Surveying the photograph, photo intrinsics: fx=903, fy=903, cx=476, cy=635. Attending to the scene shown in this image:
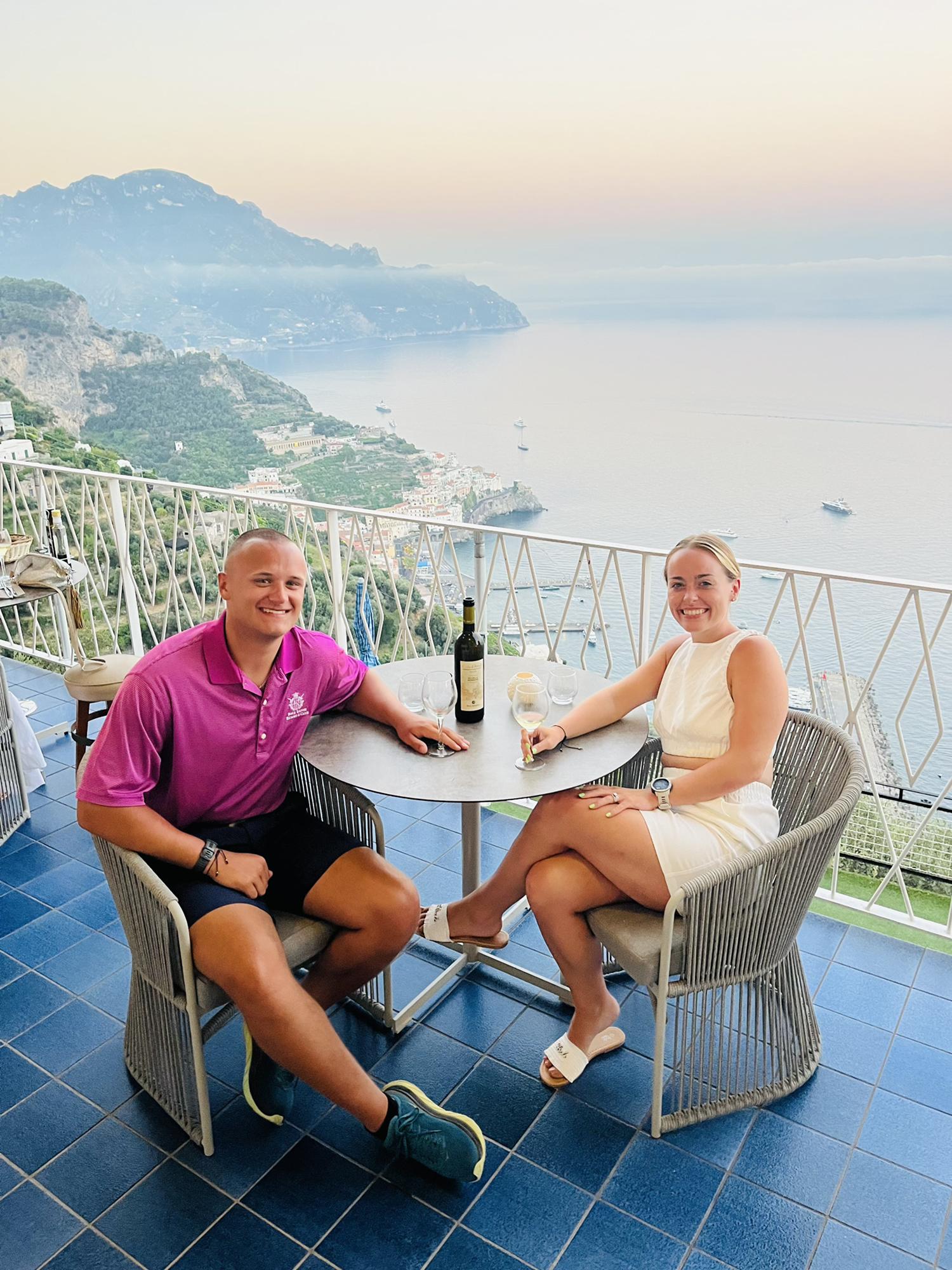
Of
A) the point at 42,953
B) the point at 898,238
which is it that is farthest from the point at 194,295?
the point at 42,953

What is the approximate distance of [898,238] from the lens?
1473 centimetres

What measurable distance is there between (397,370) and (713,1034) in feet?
48.2

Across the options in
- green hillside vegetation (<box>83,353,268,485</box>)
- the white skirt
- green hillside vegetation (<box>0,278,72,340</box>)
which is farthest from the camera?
green hillside vegetation (<box>83,353,268,485</box>)

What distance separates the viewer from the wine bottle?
2.24 metres

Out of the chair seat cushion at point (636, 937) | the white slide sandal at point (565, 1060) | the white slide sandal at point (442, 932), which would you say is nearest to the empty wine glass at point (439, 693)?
the white slide sandal at point (442, 932)

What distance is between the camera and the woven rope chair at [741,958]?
75.9 inches

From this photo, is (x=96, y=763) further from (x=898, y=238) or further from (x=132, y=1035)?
(x=898, y=238)

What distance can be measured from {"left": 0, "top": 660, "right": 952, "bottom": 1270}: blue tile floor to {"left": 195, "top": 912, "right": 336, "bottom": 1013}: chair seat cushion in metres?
0.38

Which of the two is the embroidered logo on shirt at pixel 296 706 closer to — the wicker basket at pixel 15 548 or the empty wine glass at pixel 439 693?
the empty wine glass at pixel 439 693

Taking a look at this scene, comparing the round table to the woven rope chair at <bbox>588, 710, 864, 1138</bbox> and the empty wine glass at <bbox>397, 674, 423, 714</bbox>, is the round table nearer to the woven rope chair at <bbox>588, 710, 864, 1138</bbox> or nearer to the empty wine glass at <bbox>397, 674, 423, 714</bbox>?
the empty wine glass at <bbox>397, 674, 423, 714</bbox>

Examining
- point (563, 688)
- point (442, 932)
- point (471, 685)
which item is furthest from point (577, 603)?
point (442, 932)

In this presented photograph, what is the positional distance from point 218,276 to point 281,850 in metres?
16.2

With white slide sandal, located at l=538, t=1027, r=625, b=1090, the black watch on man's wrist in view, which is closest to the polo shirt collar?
the black watch on man's wrist

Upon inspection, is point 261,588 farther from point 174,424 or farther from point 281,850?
point 174,424
